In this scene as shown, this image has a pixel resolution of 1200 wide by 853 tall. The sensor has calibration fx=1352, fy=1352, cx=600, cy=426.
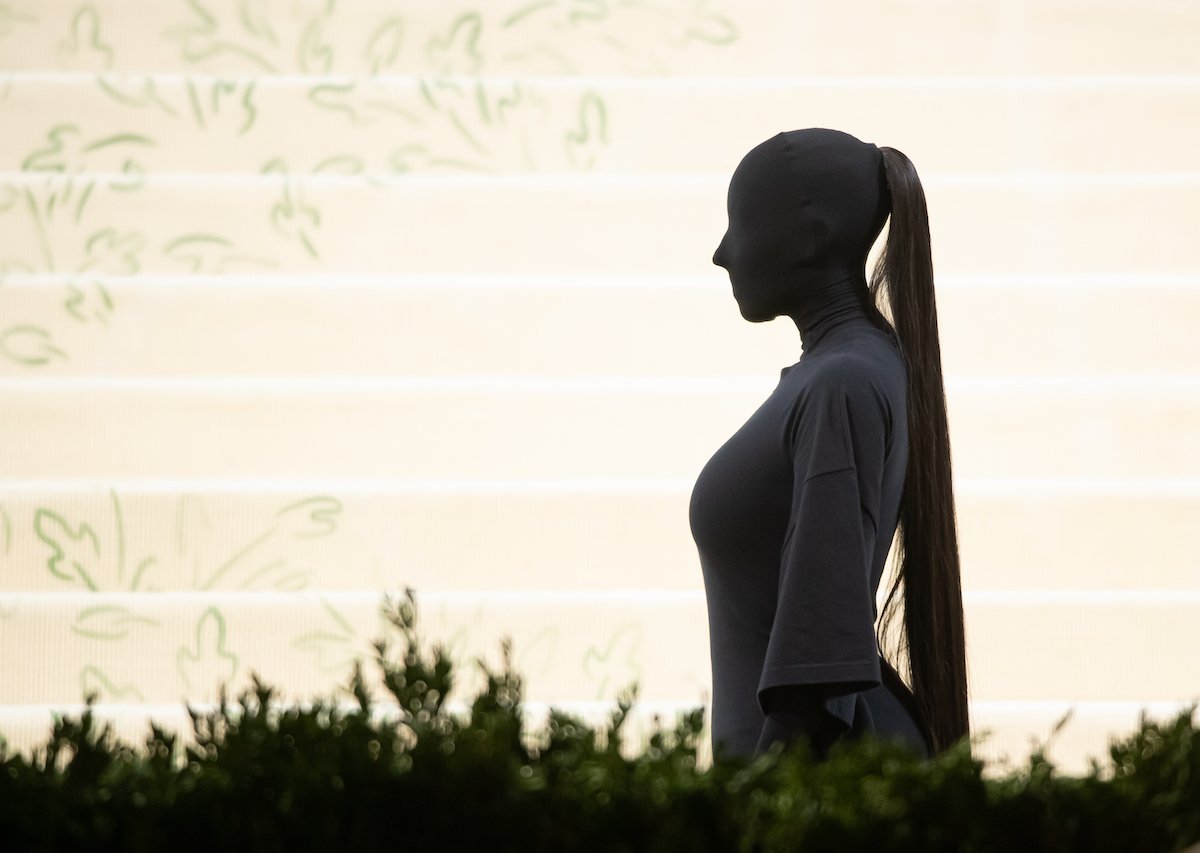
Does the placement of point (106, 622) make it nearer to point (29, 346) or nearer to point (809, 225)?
point (29, 346)

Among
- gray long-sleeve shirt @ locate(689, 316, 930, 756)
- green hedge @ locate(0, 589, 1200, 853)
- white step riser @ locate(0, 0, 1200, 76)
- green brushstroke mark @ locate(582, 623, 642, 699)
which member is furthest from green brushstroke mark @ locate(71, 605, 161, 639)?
green hedge @ locate(0, 589, 1200, 853)

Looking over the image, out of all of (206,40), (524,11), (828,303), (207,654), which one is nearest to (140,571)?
(207,654)

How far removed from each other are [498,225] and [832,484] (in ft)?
5.38

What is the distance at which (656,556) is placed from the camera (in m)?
2.82

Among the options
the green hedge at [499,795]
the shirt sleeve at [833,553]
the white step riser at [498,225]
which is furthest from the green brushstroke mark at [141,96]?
the green hedge at [499,795]

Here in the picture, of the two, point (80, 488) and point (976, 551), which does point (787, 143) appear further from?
point (80, 488)

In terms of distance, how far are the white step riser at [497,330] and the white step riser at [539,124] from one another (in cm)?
28

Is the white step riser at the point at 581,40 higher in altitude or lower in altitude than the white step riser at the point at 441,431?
higher

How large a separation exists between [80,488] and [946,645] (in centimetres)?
A: 192

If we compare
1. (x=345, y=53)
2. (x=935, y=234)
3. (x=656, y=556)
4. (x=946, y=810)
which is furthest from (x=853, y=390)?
(x=345, y=53)

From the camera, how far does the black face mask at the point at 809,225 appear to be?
5.41ft

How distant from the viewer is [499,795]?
93 centimetres

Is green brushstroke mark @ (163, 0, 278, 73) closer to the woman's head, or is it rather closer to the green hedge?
the woman's head

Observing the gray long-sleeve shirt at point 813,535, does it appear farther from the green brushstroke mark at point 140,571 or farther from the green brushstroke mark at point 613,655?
the green brushstroke mark at point 140,571
